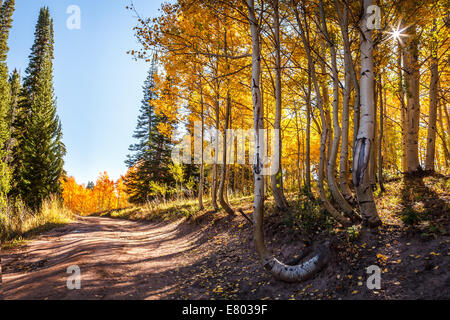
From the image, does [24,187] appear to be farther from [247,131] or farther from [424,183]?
[424,183]

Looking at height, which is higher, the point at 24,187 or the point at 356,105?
the point at 356,105

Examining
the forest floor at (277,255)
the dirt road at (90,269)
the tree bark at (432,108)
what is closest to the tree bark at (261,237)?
the forest floor at (277,255)

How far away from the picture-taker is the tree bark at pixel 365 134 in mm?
3557

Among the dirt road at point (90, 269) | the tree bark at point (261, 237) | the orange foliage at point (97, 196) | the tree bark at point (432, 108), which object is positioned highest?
the tree bark at point (432, 108)

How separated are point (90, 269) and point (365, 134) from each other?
5189 mm

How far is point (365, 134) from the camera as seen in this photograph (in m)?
3.56

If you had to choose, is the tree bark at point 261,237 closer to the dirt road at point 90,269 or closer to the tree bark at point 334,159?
the tree bark at point 334,159

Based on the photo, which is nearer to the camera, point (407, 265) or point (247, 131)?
point (407, 265)

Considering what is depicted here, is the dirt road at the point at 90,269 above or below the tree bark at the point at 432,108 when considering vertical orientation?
below

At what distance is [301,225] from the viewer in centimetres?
459

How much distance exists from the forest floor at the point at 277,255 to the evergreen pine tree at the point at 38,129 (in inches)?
453

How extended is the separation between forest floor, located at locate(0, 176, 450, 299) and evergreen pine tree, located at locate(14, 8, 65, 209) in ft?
37.7
